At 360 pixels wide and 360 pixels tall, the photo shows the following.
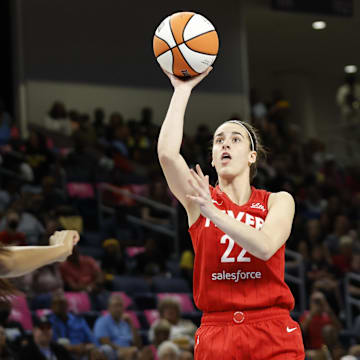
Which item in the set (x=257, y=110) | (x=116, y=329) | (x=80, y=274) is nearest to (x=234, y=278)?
(x=116, y=329)

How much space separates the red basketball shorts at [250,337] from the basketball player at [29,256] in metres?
0.92

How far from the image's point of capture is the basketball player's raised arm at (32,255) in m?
3.25

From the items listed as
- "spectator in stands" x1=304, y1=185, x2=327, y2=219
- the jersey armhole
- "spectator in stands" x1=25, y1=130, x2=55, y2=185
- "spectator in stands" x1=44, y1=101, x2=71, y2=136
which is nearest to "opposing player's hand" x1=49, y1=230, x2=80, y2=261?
the jersey armhole

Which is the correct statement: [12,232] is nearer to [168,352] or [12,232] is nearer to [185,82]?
[168,352]

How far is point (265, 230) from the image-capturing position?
3898 mm

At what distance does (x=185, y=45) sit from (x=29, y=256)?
60.3 inches

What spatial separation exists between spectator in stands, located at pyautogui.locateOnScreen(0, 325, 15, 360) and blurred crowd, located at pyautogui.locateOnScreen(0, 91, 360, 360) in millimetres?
17

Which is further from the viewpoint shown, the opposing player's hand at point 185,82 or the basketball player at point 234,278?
the opposing player's hand at point 185,82

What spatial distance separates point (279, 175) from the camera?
1473cm

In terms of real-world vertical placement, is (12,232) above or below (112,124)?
below

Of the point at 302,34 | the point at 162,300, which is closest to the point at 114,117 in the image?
the point at 302,34

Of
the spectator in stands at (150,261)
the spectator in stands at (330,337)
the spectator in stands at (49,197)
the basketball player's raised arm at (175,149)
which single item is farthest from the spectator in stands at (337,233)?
the basketball player's raised arm at (175,149)

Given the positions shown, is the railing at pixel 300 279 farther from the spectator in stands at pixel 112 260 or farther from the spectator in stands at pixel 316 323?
the spectator in stands at pixel 112 260

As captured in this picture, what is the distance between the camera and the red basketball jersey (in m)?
4.05
